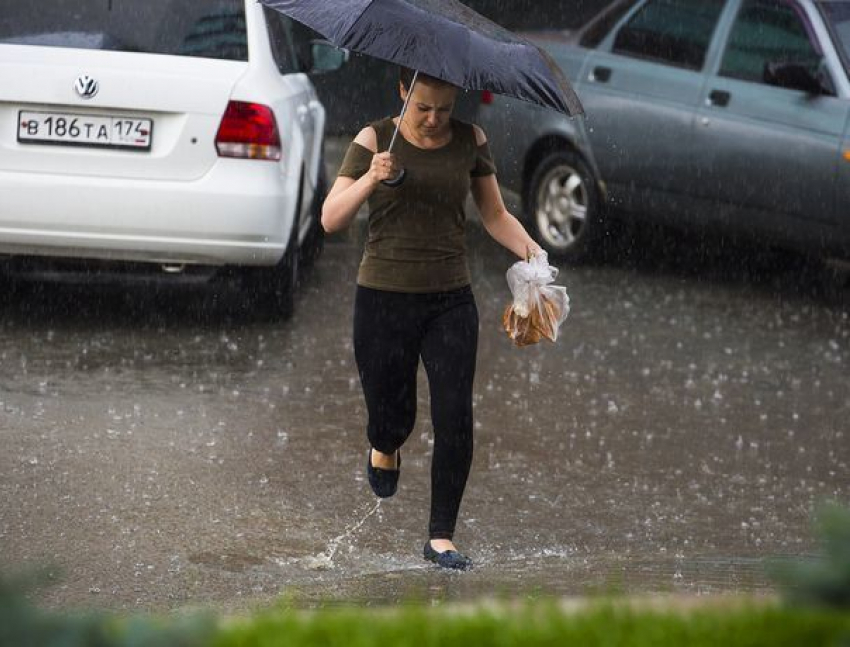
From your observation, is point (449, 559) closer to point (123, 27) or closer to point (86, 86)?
point (86, 86)

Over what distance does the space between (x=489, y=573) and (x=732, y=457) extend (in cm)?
216

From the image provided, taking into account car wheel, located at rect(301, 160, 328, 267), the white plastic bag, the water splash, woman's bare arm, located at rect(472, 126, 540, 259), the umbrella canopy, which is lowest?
car wheel, located at rect(301, 160, 328, 267)

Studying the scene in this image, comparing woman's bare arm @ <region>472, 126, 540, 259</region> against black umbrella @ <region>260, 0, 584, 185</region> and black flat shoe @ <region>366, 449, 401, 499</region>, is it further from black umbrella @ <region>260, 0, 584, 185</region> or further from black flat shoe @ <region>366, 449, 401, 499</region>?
black flat shoe @ <region>366, 449, 401, 499</region>

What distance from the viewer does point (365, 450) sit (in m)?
7.78

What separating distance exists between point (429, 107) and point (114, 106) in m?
3.28

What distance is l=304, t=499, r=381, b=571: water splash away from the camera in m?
6.20

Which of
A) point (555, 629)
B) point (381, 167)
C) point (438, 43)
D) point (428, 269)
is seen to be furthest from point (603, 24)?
point (555, 629)

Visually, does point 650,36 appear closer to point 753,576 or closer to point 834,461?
point 834,461

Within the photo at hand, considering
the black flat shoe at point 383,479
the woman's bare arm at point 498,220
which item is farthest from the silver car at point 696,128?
the black flat shoe at point 383,479

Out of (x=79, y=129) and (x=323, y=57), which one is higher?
(x=323, y=57)

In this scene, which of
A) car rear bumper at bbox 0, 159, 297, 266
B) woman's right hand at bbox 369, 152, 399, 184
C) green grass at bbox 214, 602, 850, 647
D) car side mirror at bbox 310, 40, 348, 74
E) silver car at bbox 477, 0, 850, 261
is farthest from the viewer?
silver car at bbox 477, 0, 850, 261

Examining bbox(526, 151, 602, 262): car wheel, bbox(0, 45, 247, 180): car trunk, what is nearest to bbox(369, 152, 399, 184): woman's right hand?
bbox(0, 45, 247, 180): car trunk

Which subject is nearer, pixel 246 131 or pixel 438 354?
pixel 438 354

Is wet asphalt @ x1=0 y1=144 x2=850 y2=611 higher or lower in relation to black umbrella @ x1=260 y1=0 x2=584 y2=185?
lower
